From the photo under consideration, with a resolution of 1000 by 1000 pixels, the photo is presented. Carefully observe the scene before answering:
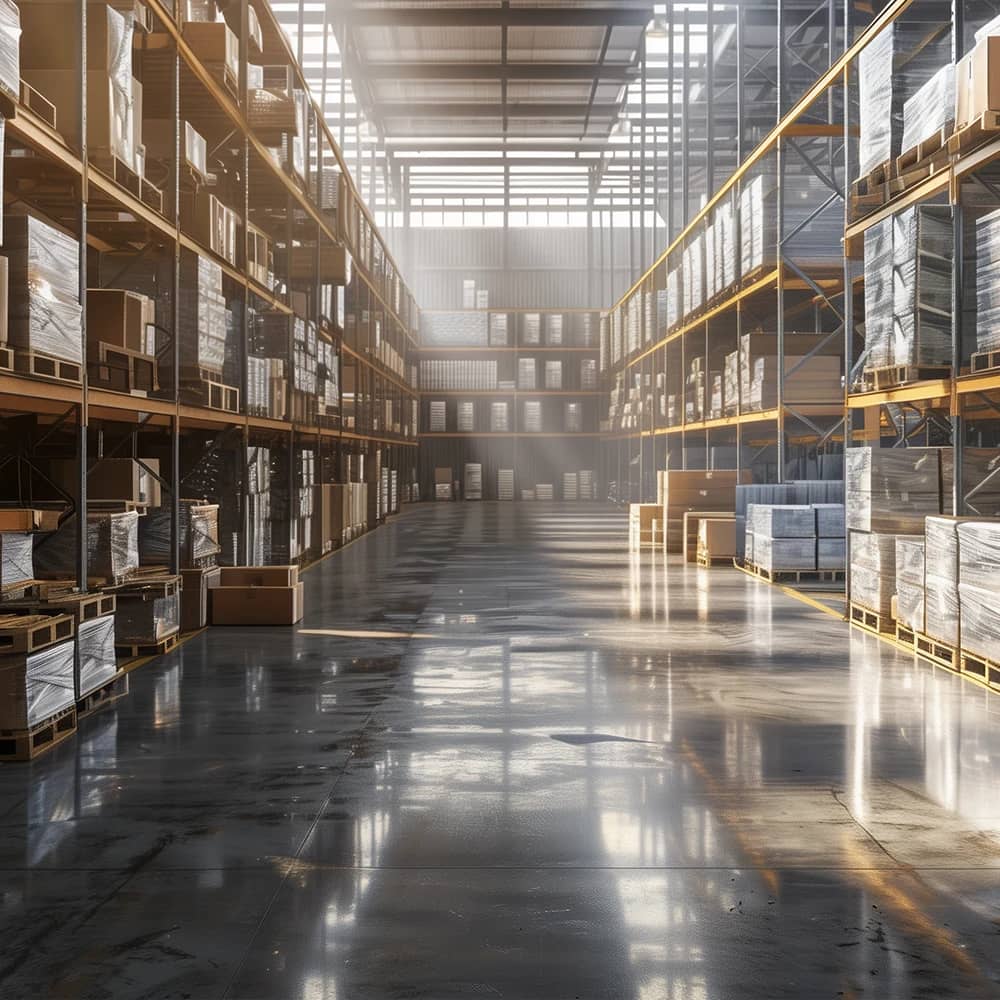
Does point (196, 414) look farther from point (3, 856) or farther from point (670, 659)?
point (3, 856)

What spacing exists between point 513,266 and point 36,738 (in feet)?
108

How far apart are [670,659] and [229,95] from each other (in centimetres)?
587

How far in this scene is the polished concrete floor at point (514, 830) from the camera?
276cm

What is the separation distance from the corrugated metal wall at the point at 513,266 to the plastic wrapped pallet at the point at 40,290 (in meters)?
30.8

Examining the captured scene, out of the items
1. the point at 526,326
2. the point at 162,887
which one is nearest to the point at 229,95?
the point at 162,887

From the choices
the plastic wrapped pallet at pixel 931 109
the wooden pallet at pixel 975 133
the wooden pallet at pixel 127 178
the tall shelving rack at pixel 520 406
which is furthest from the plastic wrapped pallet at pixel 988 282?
the tall shelving rack at pixel 520 406

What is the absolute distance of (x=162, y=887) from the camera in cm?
327

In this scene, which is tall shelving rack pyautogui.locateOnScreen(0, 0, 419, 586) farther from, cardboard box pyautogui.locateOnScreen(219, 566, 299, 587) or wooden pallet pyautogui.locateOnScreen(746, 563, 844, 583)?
wooden pallet pyautogui.locateOnScreen(746, 563, 844, 583)

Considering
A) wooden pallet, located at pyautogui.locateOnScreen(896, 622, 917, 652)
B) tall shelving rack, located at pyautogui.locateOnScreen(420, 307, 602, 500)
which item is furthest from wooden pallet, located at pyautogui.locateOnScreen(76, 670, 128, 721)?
tall shelving rack, located at pyautogui.locateOnScreen(420, 307, 602, 500)

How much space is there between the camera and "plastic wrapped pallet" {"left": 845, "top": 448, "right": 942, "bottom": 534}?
7.91m

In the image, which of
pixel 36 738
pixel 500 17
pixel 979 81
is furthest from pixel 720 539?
pixel 500 17

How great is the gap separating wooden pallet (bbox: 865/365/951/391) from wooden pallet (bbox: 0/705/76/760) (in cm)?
543

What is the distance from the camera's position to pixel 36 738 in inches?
191

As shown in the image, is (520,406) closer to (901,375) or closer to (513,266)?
(513,266)
